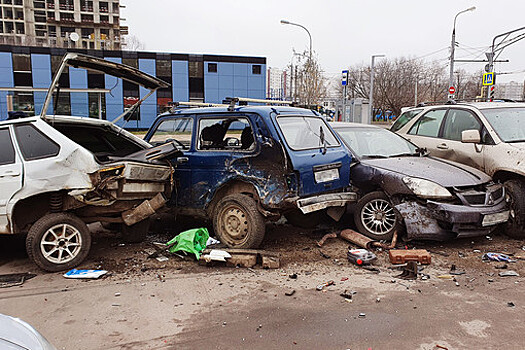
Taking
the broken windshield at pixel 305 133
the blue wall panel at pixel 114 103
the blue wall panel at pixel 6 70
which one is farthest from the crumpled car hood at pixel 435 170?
the blue wall panel at pixel 6 70

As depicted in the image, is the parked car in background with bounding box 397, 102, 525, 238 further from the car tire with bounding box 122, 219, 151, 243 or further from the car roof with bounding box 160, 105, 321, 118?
the car tire with bounding box 122, 219, 151, 243

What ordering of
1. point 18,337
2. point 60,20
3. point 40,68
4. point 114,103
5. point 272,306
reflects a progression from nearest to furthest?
point 18,337, point 272,306, point 114,103, point 40,68, point 60,20

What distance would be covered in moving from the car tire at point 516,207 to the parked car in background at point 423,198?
267 millimetres

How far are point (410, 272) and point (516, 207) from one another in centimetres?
236

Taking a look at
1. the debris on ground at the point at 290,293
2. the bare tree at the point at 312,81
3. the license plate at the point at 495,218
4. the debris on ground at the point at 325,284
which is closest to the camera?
the debris on ground at the point at 290,293

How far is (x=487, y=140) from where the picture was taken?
6.89m

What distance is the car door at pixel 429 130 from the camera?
8.07 meters

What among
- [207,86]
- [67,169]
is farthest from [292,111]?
[207,86]

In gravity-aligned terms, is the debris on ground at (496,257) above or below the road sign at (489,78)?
below

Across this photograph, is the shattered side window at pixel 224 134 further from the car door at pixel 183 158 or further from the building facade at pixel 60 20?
the building facade at pixel 60 20

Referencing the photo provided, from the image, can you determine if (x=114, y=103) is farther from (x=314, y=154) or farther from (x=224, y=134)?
(x=314, y=154)

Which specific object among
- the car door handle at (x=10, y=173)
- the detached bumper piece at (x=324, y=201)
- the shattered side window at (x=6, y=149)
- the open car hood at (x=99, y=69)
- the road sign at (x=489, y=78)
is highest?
the road sign at (x=489, y=78)

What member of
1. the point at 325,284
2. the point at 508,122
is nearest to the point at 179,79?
the point at 508,122

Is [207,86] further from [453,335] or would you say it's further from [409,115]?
[453,335]
